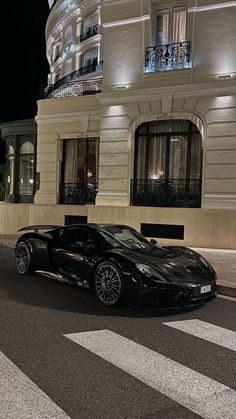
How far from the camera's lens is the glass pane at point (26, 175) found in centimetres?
2125

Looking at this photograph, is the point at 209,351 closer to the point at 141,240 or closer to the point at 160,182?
the point at 141,240

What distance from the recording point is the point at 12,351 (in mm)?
4883

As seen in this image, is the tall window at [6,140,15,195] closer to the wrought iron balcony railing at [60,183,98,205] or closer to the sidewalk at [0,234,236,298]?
the wrought iron balcony railing at [60,183,98,205]

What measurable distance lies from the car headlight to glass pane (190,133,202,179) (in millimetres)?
8745

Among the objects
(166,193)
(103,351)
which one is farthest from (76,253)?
(166,193)

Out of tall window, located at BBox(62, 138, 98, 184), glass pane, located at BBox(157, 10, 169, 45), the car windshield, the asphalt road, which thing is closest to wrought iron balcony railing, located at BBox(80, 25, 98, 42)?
tall window, located at BBox(62, 138, 98, 184)

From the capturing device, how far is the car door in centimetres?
757

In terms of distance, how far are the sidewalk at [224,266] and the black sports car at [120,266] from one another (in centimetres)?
95

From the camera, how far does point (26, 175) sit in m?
21.5

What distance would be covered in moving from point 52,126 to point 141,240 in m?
11.4

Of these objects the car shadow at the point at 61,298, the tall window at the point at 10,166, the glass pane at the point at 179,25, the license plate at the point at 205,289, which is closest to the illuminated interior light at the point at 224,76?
the glass pane at the point at 179,25

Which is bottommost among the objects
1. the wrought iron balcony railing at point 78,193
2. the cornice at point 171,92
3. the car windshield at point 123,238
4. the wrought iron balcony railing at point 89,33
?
the car windshield at point 123,238

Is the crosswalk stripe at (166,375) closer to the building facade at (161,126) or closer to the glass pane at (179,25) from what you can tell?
the building facade at (161,126)

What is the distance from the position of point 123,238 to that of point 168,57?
910 centimetres
